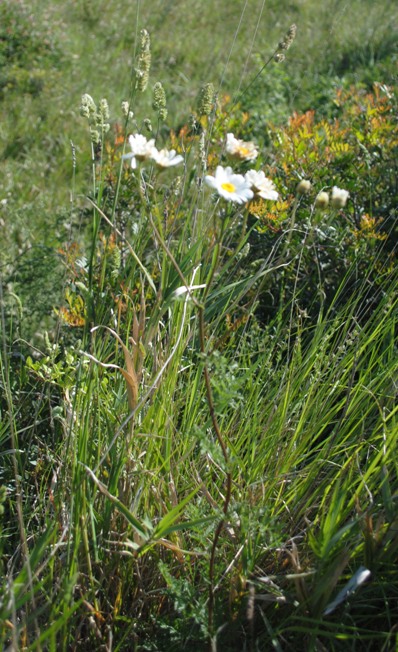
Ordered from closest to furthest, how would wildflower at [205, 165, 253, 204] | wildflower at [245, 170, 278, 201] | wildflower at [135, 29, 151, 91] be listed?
wildflower at [205, 165, 253, 204] → wildflower at [245, 170, 278, 201] → wildflower at [135, 29, 151, 91]

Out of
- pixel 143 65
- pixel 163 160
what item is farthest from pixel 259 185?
pixel 143 65

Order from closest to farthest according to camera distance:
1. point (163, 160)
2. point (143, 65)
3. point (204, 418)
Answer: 1. point (163, 160)
2. point (143, 65)
3. point (204, 418)

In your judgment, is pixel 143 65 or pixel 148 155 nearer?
pixel 148 155

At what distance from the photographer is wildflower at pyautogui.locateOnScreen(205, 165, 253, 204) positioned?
50.1 inches

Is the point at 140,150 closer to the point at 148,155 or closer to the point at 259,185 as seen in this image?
the point at 148,155

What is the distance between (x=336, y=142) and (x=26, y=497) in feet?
5.88

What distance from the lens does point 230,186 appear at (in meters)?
1.36

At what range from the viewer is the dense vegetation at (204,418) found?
141 cm

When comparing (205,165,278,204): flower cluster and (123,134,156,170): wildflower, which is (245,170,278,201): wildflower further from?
(123,134,156,170): wildflower

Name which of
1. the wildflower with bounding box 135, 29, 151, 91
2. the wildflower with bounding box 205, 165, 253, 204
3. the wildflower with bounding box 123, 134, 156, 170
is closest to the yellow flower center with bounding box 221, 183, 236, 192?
the wildflower with bounding box 205, 165, 253, 204

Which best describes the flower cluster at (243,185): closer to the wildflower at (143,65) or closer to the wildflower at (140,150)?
the wildflower at (140,150)

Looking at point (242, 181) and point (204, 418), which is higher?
point (242, 181)

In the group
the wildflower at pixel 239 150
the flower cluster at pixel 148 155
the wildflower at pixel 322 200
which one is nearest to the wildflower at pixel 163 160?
the flower cluster at pixel 148 155

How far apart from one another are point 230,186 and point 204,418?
76 centimetres
